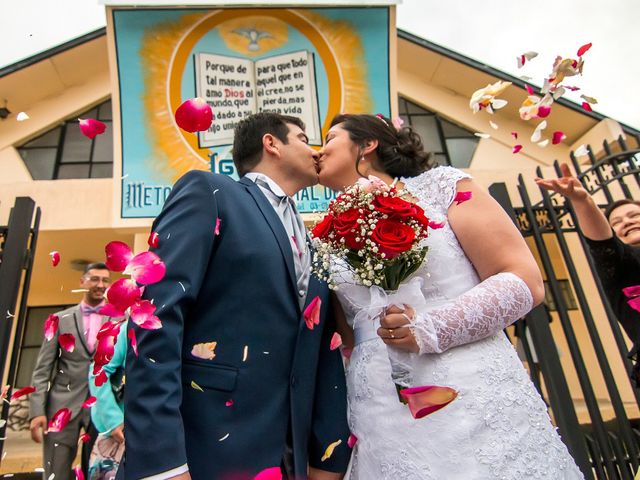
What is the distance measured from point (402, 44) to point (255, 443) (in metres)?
8.73

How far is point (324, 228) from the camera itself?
5.35 feet

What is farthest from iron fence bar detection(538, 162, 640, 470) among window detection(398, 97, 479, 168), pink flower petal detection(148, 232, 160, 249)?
window detection(398, 97, 479, 168)

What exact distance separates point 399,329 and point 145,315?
785 millimetres

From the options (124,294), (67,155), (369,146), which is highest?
(67,155)

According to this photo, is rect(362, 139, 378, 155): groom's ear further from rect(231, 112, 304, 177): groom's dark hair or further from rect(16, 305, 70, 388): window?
rect(16, 305, 70, 388): window

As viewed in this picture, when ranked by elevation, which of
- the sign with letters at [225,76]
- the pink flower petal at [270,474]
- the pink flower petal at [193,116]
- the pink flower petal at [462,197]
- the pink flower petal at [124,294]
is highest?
the sign with letters at [225,76]

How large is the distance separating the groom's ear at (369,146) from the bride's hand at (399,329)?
100cm

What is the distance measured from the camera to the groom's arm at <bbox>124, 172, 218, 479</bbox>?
1.21 m

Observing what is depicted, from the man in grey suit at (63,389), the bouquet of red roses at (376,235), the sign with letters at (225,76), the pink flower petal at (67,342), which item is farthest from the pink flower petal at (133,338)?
the sign with letters at (225,76)

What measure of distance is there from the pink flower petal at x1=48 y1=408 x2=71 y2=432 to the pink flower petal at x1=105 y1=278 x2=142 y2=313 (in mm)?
2908

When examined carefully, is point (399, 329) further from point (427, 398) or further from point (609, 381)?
point (609, 381)

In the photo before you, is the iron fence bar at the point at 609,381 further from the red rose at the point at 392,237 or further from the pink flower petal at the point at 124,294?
the pink flower petal at the point at 124,294

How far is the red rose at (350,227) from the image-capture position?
1.51 meters

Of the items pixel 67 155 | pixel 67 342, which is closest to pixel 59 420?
A: pixel 67 342
